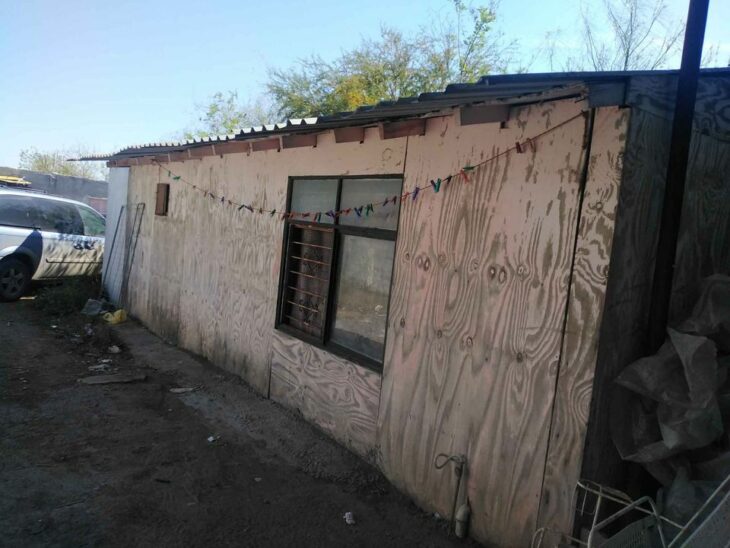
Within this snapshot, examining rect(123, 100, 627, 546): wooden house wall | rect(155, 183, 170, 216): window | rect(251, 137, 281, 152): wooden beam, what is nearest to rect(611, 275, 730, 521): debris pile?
rect(123, 100, 627, 546): wooden house wall

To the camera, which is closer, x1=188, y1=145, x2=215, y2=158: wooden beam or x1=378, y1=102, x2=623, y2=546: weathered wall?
x1=378, y1=102, x2=623, y2=546: weathered wall

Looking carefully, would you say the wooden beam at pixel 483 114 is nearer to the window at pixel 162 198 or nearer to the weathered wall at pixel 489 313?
the weathered wall at pixel 489 313

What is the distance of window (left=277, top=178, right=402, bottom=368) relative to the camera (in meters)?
4.24

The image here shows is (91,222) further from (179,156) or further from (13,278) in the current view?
(179,156)

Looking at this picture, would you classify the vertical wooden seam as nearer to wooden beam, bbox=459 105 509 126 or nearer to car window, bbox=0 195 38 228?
wooden beam, bbox=459 105 509 126

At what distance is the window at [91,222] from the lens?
1060 cm

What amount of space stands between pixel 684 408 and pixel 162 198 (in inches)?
303

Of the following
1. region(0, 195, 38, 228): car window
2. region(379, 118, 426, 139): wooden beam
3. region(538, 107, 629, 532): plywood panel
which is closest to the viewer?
region(538, 107, 629, 532): plywood panel

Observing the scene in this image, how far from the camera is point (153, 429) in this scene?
187 inches

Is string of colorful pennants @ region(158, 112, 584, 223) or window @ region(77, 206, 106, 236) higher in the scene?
string of colorful pennants @ region(158, 112, 584, 223)

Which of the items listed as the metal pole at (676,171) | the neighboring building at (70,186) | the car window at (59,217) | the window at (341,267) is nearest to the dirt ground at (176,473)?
the window at (341,267)

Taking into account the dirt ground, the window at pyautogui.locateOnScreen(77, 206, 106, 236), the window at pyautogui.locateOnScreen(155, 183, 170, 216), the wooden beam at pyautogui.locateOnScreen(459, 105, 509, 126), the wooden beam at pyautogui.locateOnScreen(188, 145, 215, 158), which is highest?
the wooden beam at pyautogui.locateOnScreen(188, 145, 215, 158)

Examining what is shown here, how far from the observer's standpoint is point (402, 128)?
153 inches

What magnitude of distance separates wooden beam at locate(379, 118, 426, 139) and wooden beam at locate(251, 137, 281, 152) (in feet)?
5.64
